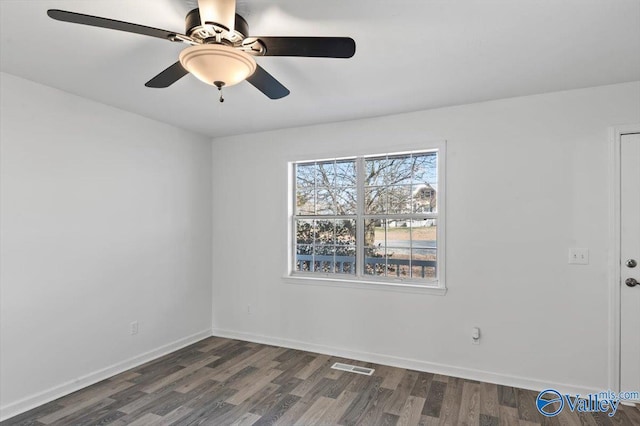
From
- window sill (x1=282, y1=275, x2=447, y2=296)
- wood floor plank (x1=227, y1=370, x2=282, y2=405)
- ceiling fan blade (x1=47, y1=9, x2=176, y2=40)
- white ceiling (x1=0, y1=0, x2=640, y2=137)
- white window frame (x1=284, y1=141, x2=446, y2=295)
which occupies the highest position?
white ceiling (x1=0, y1=0, x2=640, y2=137)

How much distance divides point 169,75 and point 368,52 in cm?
120

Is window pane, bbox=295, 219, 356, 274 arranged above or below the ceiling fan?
below

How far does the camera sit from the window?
139 inches

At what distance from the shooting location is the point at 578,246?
2906 mm

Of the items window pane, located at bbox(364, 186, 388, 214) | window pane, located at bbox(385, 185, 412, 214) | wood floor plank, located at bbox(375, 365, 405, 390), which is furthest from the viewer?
window pane, located at bbox(364, 186, 388, 214)

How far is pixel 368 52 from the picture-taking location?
227cm

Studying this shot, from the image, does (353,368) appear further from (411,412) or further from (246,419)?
→ (246,419)

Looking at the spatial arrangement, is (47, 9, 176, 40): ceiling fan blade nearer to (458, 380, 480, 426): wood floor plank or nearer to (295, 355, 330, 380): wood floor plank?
(295, 355, 330, 380): wood floor plank

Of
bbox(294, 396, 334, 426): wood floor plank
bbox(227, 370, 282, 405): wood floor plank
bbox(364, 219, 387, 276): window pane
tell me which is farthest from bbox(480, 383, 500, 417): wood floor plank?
bbox(227, 370, 282, 405): wood floor plank

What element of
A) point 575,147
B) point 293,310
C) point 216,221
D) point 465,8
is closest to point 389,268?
point 293,310

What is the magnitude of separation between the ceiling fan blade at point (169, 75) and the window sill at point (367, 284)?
8.13 ft

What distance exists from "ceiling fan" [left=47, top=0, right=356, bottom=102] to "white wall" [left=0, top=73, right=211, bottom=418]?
1.77m

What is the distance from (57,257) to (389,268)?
2.92m

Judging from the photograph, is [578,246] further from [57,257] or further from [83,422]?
[57,257]
